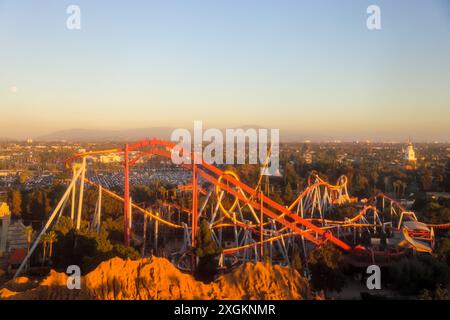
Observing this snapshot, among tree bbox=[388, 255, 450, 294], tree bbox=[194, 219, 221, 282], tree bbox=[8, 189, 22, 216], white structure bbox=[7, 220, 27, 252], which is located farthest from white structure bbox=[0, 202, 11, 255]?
tree bbox=[388, 255, 450, 294]

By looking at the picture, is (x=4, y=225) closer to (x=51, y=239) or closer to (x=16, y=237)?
(x=16, y=237)

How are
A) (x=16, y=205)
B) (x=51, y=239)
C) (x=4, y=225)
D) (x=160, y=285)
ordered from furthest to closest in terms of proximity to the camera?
1. (x=16, y=205)
2. (x=4, y=225)
3. (x=51, y=239)
4. (x=160, y=285)

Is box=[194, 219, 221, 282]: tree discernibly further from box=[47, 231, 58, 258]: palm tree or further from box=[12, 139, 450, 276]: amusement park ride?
box=[47, 231, 58, 258]: palm tree

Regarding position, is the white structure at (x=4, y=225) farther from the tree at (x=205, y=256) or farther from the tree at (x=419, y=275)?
the tree at (x=419, y=275)

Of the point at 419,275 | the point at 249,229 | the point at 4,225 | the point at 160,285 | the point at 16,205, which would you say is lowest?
the point at 4,225

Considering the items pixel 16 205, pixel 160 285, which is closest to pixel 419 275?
pixel 160 285
